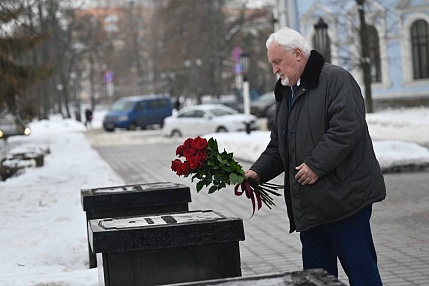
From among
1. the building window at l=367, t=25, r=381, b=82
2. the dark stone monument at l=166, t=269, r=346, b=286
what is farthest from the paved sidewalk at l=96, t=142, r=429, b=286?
the building window at l=367, t=25, r=381, b=82

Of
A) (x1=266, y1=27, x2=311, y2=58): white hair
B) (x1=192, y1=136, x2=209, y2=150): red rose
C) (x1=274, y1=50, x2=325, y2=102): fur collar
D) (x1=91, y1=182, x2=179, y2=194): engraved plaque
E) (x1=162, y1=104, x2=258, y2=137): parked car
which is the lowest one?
(x1=162, y1=104, x2=258, y2=137): parked car

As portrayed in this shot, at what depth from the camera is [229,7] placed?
7025 cm

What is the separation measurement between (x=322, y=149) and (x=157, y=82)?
92.2m

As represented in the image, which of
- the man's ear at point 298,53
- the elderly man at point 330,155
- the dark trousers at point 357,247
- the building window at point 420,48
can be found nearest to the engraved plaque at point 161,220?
the elderly man at point 330,155

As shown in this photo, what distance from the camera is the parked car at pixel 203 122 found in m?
33.6

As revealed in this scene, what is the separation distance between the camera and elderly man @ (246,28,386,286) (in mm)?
4938

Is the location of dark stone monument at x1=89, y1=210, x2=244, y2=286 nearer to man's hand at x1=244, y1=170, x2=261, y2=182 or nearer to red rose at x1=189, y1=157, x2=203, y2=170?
man's hand at x1=244, y1=170, x2=261, y2=182

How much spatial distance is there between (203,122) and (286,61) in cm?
2990

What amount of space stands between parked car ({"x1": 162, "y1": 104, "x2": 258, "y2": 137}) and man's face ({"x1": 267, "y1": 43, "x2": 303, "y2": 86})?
27525 millimetres

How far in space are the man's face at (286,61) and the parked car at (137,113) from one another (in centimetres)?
4204

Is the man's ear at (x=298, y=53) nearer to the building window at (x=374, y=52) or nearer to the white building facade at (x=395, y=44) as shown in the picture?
the white building facade at (x=395, y=44)

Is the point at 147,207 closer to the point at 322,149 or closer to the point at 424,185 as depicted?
the point at 322,149

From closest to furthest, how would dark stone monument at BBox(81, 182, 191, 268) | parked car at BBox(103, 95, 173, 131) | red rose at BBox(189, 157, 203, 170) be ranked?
red rose at BBox(189, 157, 203, 170)
dark stone monument at BBox(81, 182, 191, 268)
parked car at BBox(103, 95, 173, 131)

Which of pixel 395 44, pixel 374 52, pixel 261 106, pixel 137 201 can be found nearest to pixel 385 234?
pixel 137 201
